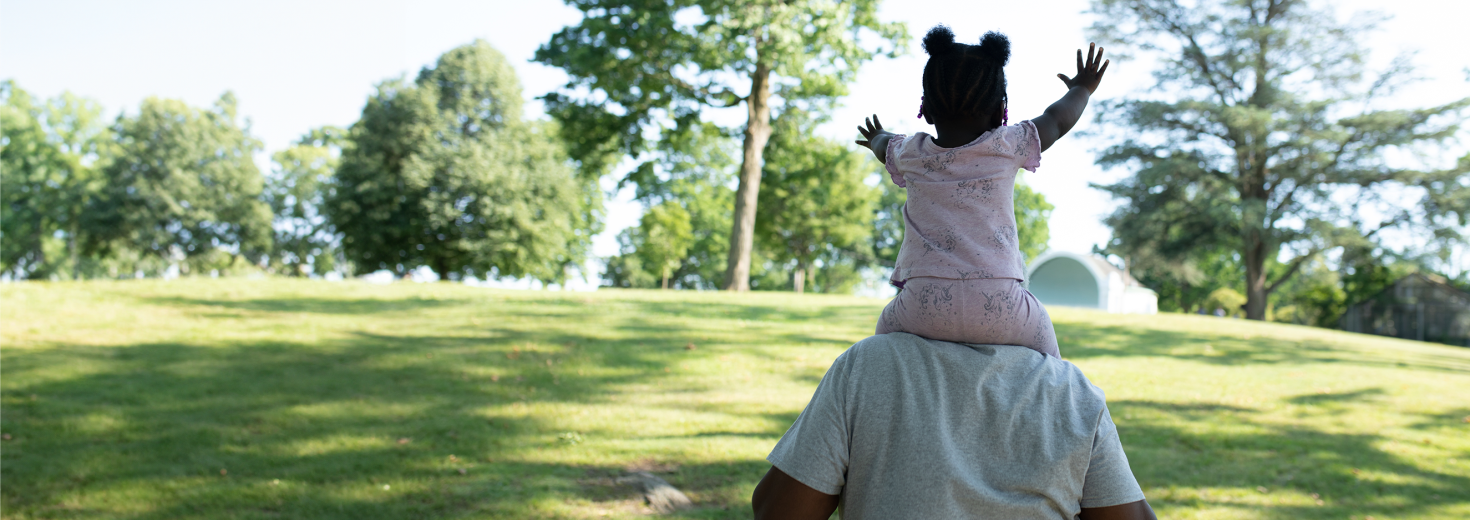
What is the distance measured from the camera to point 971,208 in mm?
2021

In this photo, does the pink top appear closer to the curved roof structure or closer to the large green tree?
the curved roof structure

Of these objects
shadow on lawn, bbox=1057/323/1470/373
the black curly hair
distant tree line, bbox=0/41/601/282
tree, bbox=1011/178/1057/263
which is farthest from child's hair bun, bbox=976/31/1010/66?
tree, bbox=1011/178/1057/263


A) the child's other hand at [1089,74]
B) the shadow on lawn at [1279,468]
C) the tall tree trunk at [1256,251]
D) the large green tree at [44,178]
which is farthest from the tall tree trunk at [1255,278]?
the large green tree at [44,178]

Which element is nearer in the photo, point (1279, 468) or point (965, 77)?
point (965, 77)

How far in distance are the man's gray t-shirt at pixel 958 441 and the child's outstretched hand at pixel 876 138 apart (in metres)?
0.67

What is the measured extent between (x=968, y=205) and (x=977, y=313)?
278mm

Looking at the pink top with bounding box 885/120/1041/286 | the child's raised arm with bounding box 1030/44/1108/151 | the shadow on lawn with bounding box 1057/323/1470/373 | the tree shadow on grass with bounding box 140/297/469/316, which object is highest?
the child's raised arm with bounding box 1030/44/1108/151

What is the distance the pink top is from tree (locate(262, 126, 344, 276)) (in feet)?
189

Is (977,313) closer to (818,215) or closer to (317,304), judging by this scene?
(317,304)

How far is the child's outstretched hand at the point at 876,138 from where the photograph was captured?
2369 mm

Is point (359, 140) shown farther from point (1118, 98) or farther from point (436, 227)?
point (1118, 98)

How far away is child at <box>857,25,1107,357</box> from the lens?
1.98 m

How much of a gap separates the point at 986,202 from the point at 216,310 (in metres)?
13.8

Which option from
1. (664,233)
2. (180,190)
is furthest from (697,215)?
(180,190)
